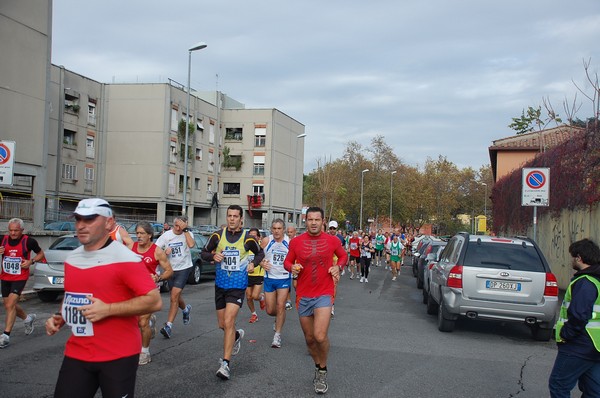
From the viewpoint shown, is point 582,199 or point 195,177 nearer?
point 582,199

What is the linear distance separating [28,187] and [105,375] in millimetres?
25303

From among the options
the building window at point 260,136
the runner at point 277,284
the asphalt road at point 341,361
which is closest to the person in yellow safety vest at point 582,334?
the asphalt road at point 341,361

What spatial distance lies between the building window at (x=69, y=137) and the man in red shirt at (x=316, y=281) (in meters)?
37.8

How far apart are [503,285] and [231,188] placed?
157 feet

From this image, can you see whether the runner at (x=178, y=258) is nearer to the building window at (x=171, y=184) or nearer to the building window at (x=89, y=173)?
the building window at (x=89, y=173)

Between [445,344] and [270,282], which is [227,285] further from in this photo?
[445,344]

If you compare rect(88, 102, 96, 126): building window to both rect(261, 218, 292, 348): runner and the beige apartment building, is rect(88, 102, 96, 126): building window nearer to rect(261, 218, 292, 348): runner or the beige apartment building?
the beige apartment building

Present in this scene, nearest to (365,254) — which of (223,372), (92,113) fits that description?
(223,372)

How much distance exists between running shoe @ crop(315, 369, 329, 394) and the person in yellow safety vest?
2248 millimetres

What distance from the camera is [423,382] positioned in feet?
21.1

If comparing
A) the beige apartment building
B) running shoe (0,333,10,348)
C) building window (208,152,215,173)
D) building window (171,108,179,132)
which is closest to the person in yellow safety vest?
running shoe (0,333,10,348)

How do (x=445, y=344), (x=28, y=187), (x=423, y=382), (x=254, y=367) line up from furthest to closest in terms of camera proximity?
1. (x=28, y=187)
2. (x=445, y=344)
3. (x=254, y=367)
4. (x=423, y=382)

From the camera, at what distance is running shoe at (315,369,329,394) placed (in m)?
5.78

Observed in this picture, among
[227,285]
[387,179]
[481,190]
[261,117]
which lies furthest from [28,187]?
[481,190]
